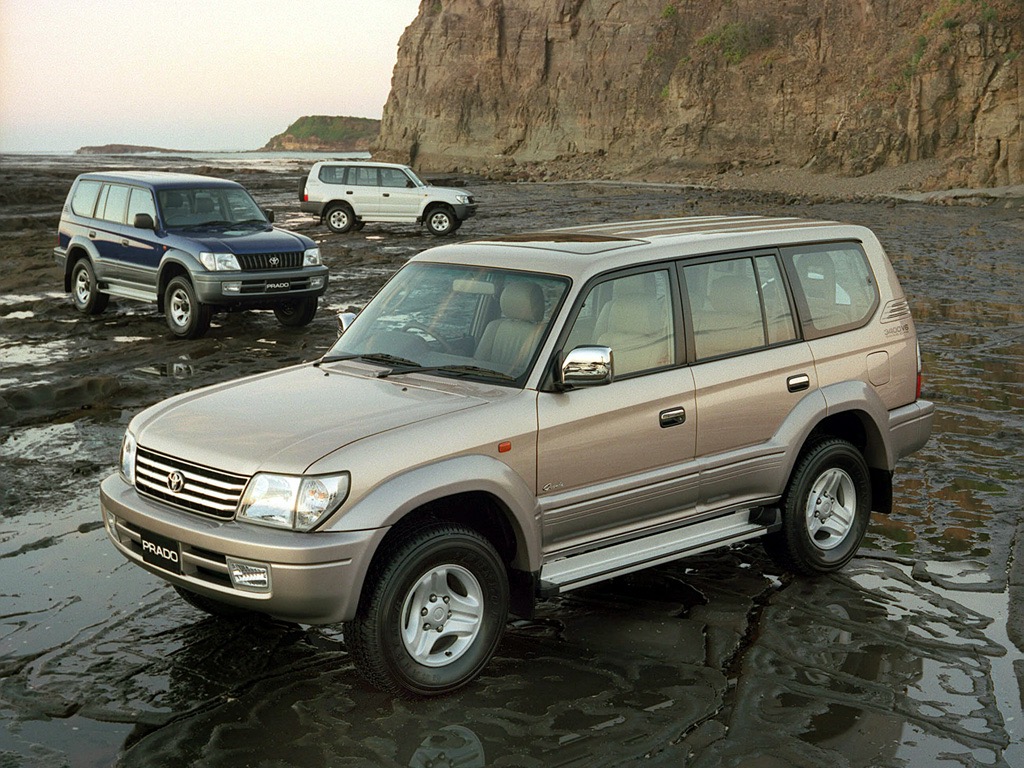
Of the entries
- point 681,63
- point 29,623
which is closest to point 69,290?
point 29,623

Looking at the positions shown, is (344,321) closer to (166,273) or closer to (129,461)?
(129,461)

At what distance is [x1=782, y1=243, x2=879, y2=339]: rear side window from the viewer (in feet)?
21.3

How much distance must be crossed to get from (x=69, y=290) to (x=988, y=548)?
1351 cm

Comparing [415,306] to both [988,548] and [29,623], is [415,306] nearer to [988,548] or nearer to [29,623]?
[29,623]

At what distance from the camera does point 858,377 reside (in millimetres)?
6590

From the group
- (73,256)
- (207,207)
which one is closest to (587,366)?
(207,207)

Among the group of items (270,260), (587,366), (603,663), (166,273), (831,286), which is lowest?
(603,663)

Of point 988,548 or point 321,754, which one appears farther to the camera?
point 988,548

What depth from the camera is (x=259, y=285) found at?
48.5 ft

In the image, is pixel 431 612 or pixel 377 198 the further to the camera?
pixel 377 198

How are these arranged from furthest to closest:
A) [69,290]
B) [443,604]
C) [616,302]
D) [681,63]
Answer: [681,63] → [69,290] → [616,302] → [443,604]

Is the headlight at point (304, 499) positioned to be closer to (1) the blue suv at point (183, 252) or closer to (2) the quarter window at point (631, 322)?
(2) the quarter window at point (631, 322)

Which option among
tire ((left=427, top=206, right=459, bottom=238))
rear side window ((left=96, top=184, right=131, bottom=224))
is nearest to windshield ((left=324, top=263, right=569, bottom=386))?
rear side window ((left=96, top=184, right=131, bottom=224))

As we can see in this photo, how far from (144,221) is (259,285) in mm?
1703
